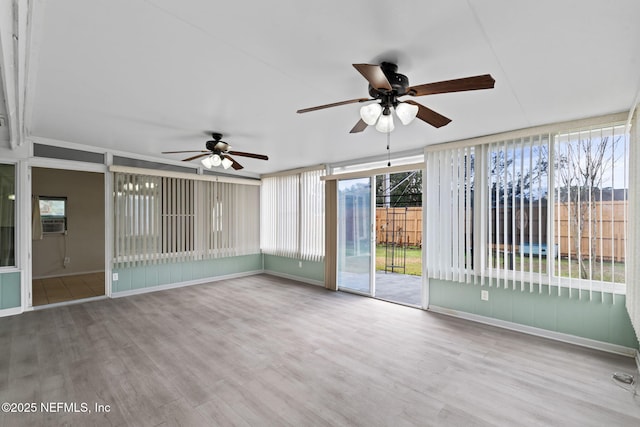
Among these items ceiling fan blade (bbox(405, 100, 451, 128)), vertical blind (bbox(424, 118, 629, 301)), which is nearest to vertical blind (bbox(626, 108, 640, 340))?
vertical blind (bbox(424, 118, 629, 301))

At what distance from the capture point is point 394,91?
2.09m

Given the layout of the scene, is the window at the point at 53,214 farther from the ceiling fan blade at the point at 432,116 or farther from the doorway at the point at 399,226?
the ceiling fan blade at the point at 432,116

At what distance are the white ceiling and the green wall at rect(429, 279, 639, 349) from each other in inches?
78.3

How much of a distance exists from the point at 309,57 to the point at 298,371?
2591 millimetres

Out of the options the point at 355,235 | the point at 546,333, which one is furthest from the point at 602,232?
the point at 355,235

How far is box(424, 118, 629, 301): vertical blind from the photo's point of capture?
2994 mm

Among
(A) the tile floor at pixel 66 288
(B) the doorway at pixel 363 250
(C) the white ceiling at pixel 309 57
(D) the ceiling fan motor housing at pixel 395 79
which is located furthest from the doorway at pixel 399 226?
(A) the tile floor at pixel 66 288

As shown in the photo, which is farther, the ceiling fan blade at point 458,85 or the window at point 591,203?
the window at point 591,203

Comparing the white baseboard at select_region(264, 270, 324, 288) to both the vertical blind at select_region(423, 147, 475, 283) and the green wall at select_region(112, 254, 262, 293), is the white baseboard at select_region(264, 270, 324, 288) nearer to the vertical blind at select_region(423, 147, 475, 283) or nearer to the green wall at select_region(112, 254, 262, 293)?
the green wall at select_region(112, 254, 262, 293)

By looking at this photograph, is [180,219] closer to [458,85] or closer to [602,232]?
[458,85]

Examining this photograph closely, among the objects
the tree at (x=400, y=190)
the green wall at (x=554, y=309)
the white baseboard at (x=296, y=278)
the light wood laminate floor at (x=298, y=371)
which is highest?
the tree at (x=400, y=190)

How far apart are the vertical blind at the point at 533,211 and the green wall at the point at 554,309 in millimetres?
84

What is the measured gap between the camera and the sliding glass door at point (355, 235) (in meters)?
5.15

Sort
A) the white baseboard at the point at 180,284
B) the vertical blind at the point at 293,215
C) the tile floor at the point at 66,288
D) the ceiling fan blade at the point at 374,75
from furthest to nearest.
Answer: the vertical blind at the point at 293,215, the white baseboard at the point at 180,284, the tile floor at the point at 66,288, the ceiling fan blade at the point at 374,75
